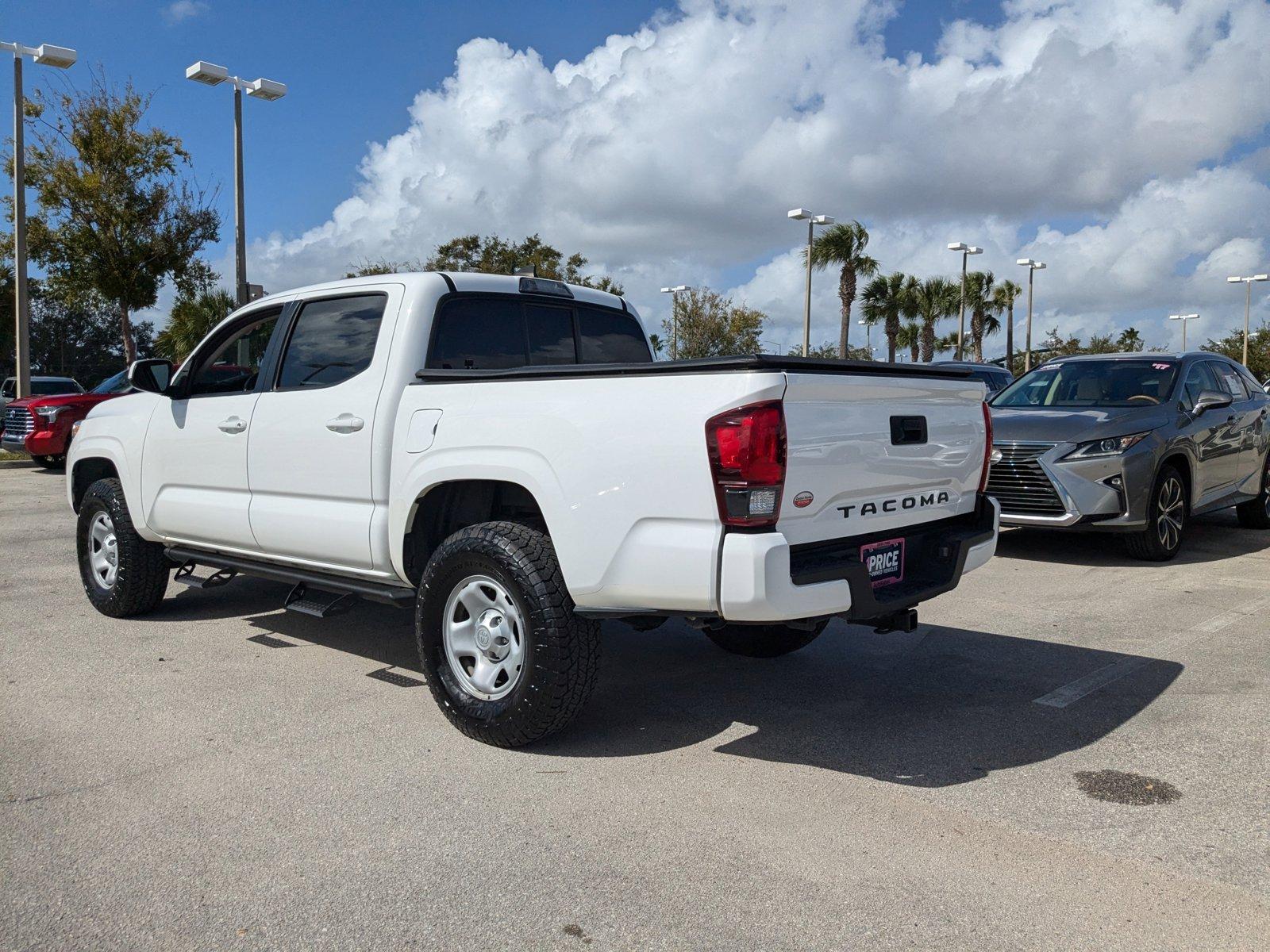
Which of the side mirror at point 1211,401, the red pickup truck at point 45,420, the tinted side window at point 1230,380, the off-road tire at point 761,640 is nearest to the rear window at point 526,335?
the off-road tire at point 761,640

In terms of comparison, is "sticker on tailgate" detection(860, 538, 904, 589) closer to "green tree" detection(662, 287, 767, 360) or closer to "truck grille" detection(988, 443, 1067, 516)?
"truck grille" detection(988, 443, 1067, 516)

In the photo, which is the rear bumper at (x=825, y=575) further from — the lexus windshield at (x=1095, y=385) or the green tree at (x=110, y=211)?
the green tree at (x=110, y=211)

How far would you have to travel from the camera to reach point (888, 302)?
4222cm

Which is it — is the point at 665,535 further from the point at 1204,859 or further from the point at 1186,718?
the point at 1186,718

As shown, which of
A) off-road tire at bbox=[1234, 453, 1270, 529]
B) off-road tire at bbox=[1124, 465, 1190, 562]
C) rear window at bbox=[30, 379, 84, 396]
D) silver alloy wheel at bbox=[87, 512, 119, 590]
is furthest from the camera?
rear window at bbox=[30, 379, 84, 396]

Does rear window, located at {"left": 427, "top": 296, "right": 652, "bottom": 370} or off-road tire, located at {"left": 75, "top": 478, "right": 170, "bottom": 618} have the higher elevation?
rear window, located at {"left": 427, "top": 296, "right": 652, "bottom": 370}

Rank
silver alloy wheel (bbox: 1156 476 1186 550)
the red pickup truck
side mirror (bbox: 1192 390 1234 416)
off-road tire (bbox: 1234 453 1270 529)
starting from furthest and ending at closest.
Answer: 1. the red pickup truck
2. off-road tire (bbox: 1234 453 1270 529)
3. side mirror (bbox: 1192 390 1234 416)
4. silver alloy wheel (bbox: 1156 476 1186 550)

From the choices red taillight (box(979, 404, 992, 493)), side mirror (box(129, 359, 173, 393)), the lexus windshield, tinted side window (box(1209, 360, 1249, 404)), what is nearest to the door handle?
side mirror (box(129, 359, 173, 393))

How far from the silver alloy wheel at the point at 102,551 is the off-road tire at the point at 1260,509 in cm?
993

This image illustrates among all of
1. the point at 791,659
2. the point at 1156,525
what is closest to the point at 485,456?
the point at 791,659

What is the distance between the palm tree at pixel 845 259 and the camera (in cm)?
3538

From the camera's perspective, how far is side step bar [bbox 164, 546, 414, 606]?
4.74 m

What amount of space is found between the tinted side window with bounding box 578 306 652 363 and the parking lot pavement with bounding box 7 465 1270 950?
1616 millimetres

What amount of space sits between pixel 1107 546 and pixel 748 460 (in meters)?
6.88
